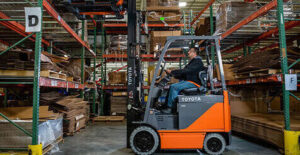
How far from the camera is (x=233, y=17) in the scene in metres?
6.70

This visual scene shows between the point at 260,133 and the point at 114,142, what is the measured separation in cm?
374

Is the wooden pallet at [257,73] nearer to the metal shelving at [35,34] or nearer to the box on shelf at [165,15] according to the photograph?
the box on shelf at [165,15]

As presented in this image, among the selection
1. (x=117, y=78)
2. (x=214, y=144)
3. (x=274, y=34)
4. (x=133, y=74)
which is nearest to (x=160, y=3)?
(x=117, y=78)

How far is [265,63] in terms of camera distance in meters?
5.26

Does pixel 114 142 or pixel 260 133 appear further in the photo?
pixel 114 142

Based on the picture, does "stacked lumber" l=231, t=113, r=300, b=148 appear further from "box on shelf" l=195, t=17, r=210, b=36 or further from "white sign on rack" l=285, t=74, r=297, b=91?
"box on shelf" l=195, t=17, r=210, b=36

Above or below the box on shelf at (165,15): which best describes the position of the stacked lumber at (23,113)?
below

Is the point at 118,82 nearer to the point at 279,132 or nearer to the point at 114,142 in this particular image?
the point at 114,142

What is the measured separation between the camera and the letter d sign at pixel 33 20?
3.52 metres

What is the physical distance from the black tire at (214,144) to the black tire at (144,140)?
41.7 inches

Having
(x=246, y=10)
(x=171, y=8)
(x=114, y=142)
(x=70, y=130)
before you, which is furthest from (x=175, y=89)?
(x=171, y=8)

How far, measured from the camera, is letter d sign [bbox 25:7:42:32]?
3.52 m

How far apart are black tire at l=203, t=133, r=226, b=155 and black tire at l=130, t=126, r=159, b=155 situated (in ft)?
3.48

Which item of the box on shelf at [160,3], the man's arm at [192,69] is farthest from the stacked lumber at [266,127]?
the box on shelf at [160,3]
